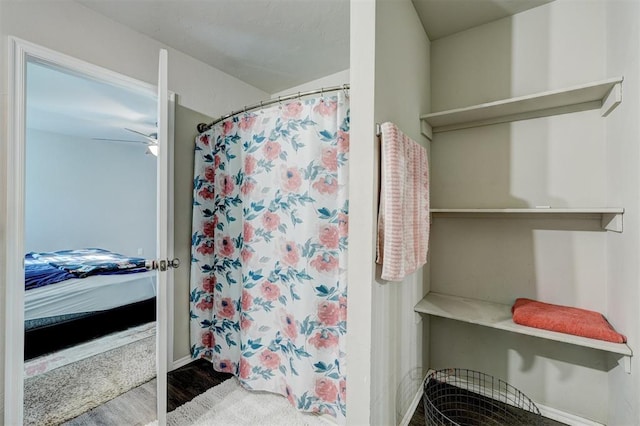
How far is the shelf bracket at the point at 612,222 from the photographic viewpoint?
1213 millimetres

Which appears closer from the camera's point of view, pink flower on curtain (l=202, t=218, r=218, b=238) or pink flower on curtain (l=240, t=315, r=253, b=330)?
pink flower on curtain (l=240, t=315, r=253, b=330)

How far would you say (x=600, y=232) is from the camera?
4.69ft

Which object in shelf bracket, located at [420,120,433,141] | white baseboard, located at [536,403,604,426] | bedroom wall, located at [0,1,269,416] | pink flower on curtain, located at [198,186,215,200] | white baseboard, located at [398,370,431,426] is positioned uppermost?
bedroom wall, located at [0,1,269,416]

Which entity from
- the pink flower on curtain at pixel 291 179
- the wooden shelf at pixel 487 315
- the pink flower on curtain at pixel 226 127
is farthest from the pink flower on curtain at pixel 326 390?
the pink flower on curtain at pixel 226 127

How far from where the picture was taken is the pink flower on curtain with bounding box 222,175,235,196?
2053mm

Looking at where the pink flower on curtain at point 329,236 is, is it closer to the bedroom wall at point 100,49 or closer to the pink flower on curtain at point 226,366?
the pink flower on curtain at point 226,366

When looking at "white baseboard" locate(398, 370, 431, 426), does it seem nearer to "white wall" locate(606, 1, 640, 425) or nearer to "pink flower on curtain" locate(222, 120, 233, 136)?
"white wall" locate(606, 1, 640, 425)

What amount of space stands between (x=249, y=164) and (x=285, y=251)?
2.10 feet

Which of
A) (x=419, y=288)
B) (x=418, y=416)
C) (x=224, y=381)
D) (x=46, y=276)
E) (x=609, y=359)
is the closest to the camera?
(x=609, y=359)

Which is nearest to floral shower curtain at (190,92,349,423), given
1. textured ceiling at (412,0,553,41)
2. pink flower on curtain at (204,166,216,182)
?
pink flower on curtain at (204,166,216,182)

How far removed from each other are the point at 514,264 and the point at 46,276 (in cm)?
387

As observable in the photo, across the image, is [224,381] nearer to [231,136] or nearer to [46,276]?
[231,136]

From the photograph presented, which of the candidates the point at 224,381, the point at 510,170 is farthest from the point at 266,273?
the point at 510,170

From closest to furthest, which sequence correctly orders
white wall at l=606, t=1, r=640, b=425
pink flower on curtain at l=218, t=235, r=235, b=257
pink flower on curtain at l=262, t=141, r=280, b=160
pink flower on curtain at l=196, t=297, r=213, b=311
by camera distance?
white wall at l=606, t=1, r=640, b=425 < pink flower on curtain at l=262, t=141, r=280, b=160 < pink flower on curtain at l=218, t=235, r=235, b=257 < pink flower on curtain at l=196, t=297, r=213, b=311
